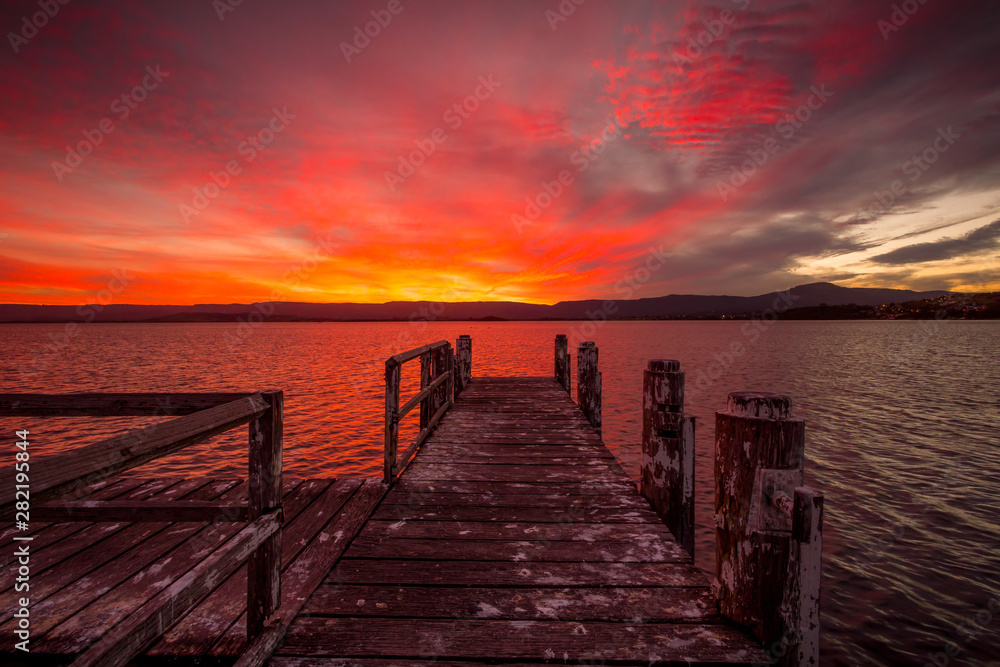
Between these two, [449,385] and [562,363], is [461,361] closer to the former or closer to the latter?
[449,385]

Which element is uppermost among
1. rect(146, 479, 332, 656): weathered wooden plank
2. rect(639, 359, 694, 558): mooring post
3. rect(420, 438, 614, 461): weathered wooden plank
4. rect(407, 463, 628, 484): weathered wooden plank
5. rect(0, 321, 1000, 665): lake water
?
rect(639, 359, 694, 558): mooring post

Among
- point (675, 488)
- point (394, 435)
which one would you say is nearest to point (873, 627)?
point (675, 488)

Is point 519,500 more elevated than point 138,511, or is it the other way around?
point 138,511

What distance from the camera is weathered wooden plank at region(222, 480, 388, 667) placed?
2227mm

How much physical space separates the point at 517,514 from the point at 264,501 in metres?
2.33

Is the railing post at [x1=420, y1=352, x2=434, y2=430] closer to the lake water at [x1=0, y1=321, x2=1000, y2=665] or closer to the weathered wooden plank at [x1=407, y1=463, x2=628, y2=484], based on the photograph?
the weathered wooden plank at [x1=407, y1=463, x2=628, y2=484]

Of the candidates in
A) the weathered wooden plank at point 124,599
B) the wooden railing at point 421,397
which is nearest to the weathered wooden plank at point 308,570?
the wooden railing at point 421,397

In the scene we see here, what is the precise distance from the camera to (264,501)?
86.7 inches

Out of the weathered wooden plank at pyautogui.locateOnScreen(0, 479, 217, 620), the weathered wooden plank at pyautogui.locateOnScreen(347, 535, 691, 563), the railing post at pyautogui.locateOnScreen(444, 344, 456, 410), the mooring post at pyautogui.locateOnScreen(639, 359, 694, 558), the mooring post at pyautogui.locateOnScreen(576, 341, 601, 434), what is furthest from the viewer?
the railing post at pyautogui.locateOnScreen(444, 344, 456, 410)

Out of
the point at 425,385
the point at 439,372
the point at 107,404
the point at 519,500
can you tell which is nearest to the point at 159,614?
the point at 107,404

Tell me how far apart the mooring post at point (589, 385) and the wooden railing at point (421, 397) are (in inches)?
101

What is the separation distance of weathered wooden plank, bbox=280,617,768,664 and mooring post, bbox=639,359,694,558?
5.63ft

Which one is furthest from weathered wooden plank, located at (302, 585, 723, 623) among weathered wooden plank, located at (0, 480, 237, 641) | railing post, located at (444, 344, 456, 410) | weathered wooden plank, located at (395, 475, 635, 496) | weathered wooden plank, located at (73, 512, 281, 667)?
railing post, located at (444, 344, 456, 410)

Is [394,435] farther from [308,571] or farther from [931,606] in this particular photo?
[931,606]
